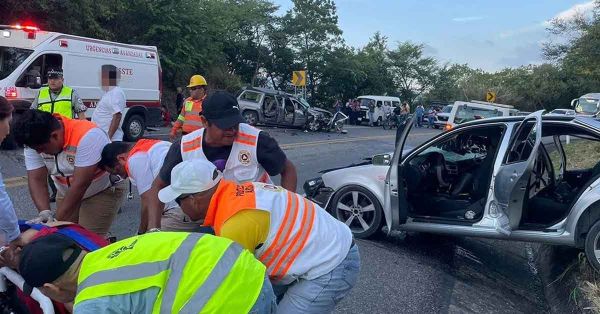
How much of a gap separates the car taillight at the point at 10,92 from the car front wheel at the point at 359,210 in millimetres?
7980

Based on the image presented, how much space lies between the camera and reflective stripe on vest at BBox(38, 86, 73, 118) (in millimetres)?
6227

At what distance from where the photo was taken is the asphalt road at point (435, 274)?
14.2ft

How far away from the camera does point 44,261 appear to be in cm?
174

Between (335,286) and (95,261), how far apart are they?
1108 mm

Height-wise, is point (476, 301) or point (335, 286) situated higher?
point (335, 286)

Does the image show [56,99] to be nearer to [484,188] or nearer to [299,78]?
[484,188]

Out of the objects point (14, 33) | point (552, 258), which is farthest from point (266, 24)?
point (552, 258)

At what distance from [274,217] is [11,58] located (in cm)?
1110

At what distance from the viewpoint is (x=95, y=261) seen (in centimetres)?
167

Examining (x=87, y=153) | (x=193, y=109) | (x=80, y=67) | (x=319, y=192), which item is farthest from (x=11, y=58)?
(x=87, y=153)

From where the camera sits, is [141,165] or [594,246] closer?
[141,165]

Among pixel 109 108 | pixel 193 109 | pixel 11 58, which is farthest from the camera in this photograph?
pixel 11 58

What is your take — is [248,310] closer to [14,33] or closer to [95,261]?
[95,261]

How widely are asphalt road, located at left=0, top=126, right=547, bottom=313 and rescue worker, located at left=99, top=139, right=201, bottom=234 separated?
1.53m
